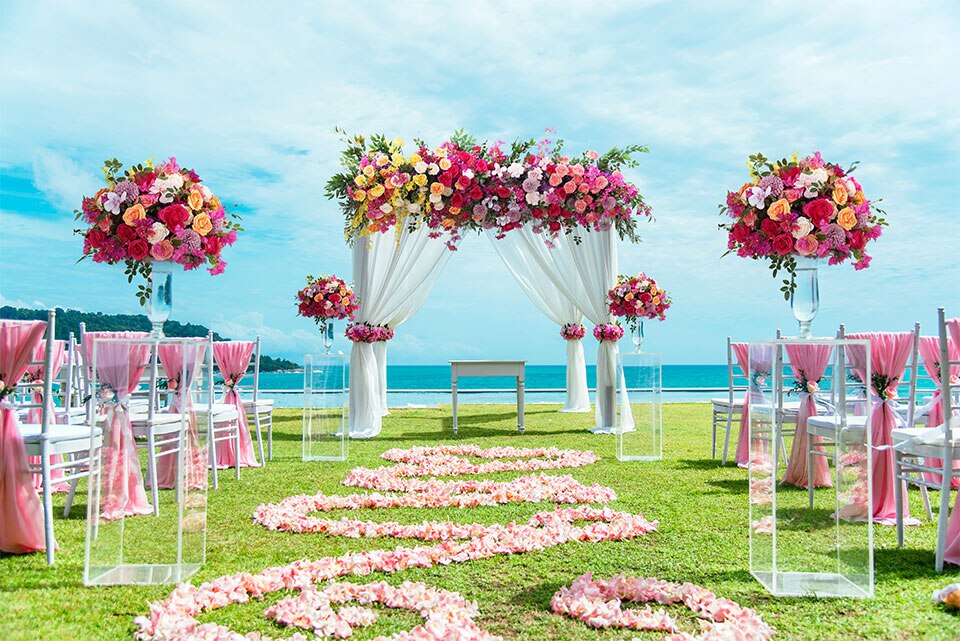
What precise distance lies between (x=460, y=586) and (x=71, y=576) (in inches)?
76.0

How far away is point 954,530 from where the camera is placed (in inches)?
146

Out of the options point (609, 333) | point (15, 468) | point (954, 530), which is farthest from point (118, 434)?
point (609, 333)

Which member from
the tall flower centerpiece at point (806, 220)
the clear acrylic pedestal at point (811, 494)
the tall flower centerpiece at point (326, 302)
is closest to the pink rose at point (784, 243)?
the tall flower centerpiece at point (806, 220)

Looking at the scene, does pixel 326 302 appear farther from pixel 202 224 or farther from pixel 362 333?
pixel 202 224

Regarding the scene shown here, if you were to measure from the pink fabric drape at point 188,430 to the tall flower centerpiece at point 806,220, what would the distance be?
2.87 meters

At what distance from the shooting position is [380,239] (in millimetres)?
9734

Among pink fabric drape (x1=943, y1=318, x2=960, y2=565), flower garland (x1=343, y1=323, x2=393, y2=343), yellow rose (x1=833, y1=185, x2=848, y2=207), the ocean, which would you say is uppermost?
yellow rose (x1=833, y1=185, x2=848, y2=207)

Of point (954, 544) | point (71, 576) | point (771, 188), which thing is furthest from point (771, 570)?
point (71, 576)

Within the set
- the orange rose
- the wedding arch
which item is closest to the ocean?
the wedding arch

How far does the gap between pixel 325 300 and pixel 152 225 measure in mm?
4356

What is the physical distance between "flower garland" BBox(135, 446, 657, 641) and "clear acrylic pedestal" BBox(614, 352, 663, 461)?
1.70 metres

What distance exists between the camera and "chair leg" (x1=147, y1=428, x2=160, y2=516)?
3639mm

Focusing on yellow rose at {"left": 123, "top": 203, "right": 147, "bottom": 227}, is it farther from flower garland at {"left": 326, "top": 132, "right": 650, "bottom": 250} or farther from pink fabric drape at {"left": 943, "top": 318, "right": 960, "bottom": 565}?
flower garland at {"left": 326, "top": 132, "right": 650, "bottom": 250}

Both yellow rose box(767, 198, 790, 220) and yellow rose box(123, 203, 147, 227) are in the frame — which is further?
yellow rose box(123, 203, 147, 227)
